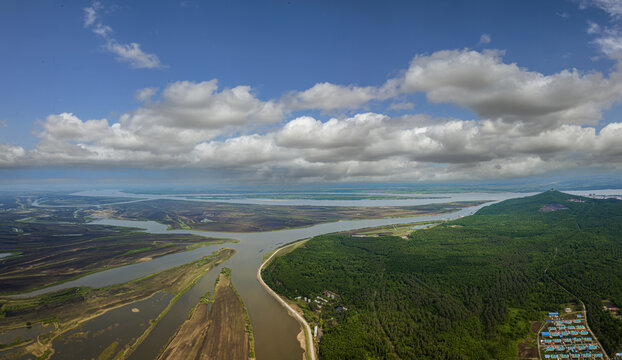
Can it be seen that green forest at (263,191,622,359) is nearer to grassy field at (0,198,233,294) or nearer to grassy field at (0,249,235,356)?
grassy field at (0,249,235,356)

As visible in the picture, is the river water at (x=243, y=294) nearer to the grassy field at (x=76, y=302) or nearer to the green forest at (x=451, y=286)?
the grassy field at (x=76, y=302)

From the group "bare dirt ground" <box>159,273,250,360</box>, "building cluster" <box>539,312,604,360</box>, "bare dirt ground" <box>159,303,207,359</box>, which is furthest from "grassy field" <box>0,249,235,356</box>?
"building cluster" <box>539,312,604,360</box>

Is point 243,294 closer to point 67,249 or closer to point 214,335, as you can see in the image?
point 214,335

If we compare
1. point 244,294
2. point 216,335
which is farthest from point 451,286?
point 216,335

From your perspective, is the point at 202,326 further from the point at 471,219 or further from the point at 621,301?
the point at 471,219

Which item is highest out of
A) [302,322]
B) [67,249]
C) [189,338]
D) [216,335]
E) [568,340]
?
[67,249]

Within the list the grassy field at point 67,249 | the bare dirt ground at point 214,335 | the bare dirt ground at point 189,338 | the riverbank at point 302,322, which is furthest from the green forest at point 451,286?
the grassy field at point 67,249
